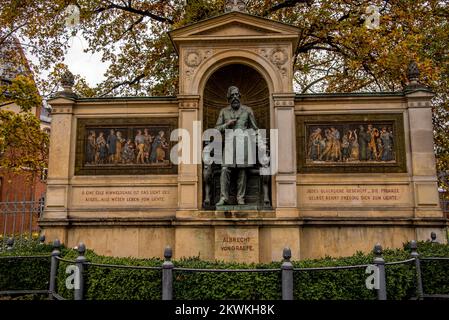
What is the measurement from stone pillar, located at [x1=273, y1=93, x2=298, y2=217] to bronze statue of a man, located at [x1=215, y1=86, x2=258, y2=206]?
780 millimetres

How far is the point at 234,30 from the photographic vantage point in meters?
12.1

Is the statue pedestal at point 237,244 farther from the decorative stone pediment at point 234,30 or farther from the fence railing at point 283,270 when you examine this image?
the decorative stone pediment at point 234,30

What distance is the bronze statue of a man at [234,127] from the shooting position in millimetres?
11484

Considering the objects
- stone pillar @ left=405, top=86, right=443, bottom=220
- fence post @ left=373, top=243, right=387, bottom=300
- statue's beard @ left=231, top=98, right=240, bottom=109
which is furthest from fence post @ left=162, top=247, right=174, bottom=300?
stone pillar @ left=405, top=86, right=443, bottom=220

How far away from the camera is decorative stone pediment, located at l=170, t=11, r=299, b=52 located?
11953mm

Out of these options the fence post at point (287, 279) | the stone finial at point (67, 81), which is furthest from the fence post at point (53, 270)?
the stone finial at point (67, 81)

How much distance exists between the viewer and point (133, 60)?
2003 cm

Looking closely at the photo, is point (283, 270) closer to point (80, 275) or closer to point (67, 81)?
point (80, 275)

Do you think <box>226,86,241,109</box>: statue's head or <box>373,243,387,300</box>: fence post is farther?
<box>226,86,241,109</box>: statue's head

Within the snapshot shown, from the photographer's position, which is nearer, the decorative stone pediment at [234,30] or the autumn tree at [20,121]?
the decorative stone pediment at [234,30]

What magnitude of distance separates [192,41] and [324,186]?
5636 millimetres

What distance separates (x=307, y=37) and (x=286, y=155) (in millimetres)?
9415

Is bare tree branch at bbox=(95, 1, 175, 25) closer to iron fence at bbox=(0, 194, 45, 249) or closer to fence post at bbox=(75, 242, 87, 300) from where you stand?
iron fence at bbox=(0, 194, 45, 249)

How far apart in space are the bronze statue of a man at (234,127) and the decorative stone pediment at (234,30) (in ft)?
5.16
